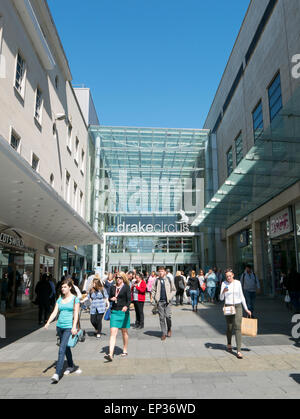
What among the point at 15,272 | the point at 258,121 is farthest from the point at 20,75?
the point at 258,121

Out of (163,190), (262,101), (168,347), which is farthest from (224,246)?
(168,347)

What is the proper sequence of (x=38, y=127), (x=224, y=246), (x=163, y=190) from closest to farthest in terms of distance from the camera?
(x=38, y=127)
(x=224, y=246)
(x=163, y=190)

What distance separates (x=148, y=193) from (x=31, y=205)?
1081 inches

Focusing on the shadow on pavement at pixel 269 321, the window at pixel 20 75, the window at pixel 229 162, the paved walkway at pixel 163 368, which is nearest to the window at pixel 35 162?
the window at pixel 20 75

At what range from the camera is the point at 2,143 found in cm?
606

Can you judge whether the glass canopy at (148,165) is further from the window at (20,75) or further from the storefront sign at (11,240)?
the storefront sign at (11,240)

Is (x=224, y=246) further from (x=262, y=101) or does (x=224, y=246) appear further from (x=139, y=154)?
(x=262, y=101)

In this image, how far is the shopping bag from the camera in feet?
25.0

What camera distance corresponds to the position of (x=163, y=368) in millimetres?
6133

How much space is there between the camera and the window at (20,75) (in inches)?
571

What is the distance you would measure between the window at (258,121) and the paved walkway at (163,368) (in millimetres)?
14644
